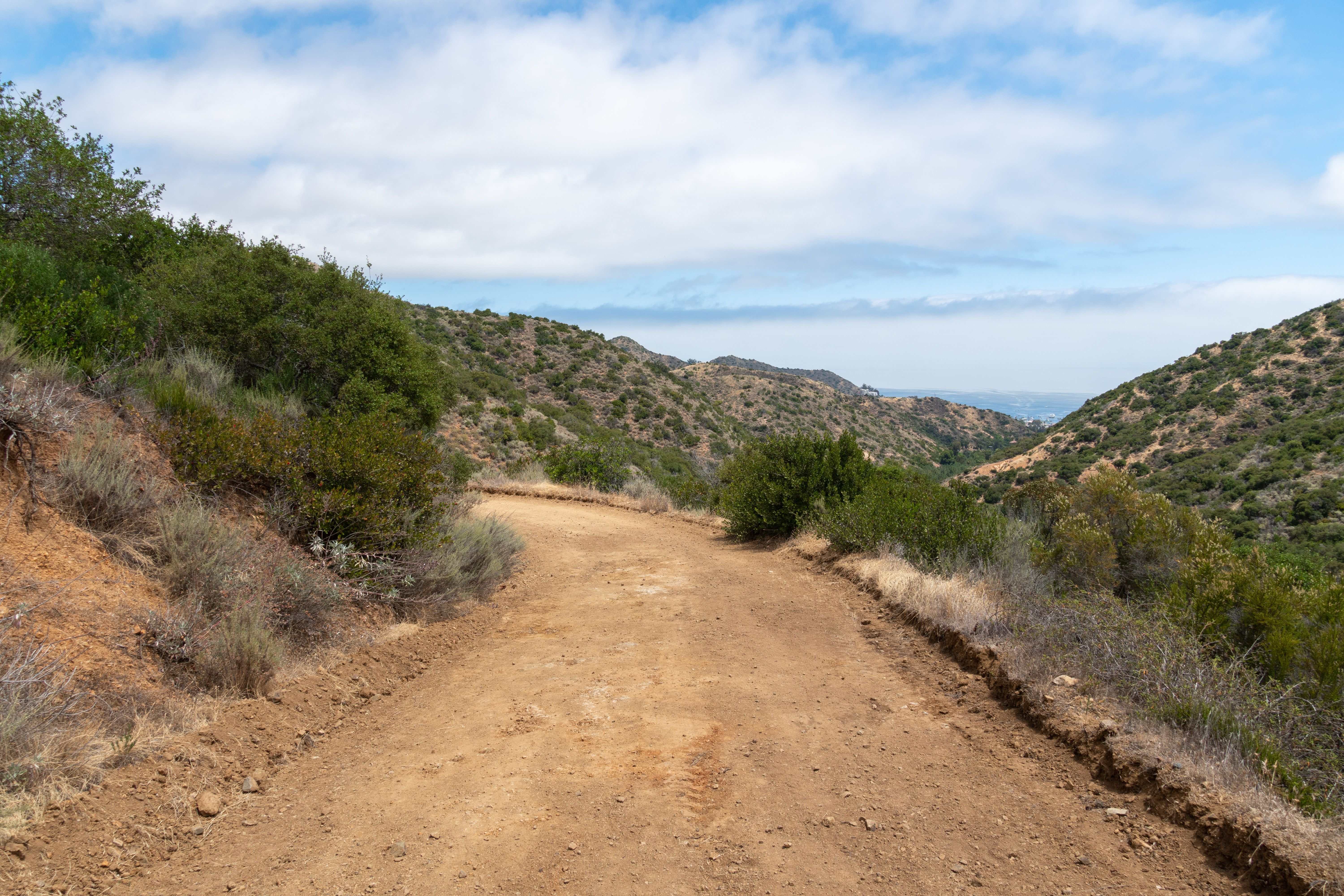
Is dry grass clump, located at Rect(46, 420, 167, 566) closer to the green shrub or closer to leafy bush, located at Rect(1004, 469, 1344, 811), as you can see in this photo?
the green shrub

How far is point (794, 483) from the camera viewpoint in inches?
559

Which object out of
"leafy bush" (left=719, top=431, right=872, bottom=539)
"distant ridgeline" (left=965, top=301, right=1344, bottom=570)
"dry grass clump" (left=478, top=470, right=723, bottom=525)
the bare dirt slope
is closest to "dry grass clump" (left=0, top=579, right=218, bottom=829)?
the bare dirt slope

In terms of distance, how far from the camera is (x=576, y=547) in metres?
12.9

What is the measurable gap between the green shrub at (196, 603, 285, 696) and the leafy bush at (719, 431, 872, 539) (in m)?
9.69

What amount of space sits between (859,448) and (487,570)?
838 cm

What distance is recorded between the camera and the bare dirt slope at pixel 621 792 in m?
3.63

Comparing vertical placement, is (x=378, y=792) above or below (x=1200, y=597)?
below

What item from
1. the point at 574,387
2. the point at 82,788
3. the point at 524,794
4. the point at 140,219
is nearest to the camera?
the point at 82,788

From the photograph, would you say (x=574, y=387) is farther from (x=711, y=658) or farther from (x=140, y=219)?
(x=711, y=658)

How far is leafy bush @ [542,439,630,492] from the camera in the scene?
22.0m

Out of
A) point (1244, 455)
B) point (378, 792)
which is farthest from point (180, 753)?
point (1244, 455)

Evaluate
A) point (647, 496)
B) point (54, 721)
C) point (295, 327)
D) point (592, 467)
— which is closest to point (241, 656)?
point (54, 721)

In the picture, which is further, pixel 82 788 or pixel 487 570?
pixel 487 570

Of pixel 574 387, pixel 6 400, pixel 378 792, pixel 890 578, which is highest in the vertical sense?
pixel 574 387
